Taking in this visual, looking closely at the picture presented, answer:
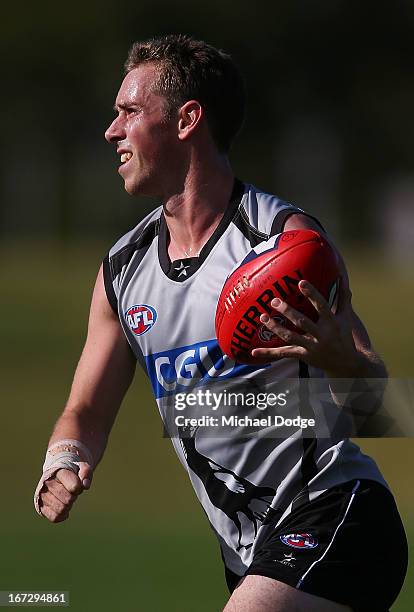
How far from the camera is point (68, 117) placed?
133 feet

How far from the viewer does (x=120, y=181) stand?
35781mm

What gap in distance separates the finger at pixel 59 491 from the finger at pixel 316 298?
3.72ft

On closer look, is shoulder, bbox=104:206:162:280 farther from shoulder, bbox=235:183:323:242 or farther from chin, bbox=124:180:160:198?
shoulder, bbox=235:183:323:242

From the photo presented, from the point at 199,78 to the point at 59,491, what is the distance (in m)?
1.67

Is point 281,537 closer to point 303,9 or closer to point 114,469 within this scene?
point 114,469

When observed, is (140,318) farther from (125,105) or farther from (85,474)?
(125,105)

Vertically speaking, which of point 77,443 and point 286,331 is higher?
point 286,331

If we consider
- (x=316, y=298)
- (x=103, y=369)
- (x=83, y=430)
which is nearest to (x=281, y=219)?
(x=316, y=298)

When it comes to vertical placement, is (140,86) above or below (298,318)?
above

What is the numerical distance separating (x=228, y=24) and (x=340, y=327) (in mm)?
38566

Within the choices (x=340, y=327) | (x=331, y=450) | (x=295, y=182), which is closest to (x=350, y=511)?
(x=331, y=450)

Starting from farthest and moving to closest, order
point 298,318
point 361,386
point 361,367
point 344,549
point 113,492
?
1. point 113,492
2. point 344,549
3. point 361,386
4. point 361,367
5. point 298,318

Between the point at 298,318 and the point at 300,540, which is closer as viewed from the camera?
the point at 298,318

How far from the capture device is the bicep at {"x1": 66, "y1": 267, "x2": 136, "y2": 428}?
16.6ft
